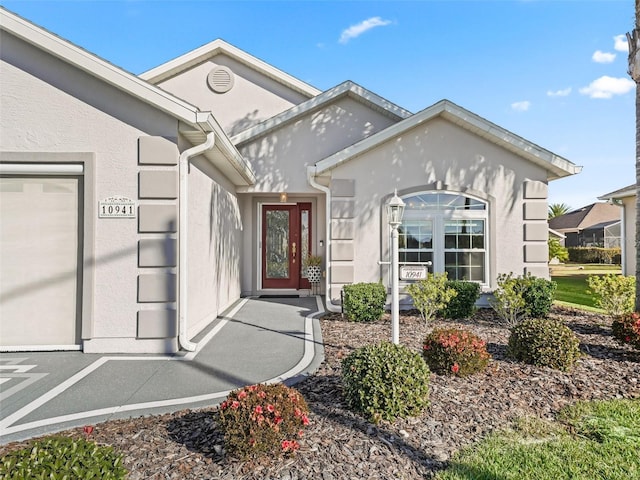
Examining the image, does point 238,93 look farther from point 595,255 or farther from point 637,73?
point 595,255

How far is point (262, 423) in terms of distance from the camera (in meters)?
2.68

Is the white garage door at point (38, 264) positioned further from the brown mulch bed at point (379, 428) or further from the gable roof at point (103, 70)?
the brown mulch bed at point (379, 428)

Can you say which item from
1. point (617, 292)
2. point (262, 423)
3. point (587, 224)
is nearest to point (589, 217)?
point (587, 224)

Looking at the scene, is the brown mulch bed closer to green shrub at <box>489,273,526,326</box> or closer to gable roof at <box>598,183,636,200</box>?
green shrub at <box>489,273,526,326</box>

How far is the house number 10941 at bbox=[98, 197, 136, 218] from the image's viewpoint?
18.0 ft

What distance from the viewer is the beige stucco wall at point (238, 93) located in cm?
1215

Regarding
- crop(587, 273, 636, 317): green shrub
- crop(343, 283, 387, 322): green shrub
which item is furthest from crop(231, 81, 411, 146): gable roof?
crop(587, 273, 636, 317): green shrub

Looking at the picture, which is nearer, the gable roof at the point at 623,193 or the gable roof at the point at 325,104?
the gable roof at the point at 325,104

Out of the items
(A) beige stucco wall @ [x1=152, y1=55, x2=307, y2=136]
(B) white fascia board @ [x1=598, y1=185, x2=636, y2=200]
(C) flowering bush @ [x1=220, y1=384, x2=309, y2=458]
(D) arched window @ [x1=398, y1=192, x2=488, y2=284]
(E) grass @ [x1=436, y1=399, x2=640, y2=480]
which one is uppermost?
(A) beige stucco wall @ [x1=152, y1=55, x2=307, y2=136]

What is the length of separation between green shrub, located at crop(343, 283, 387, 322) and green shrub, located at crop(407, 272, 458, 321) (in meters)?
0.75

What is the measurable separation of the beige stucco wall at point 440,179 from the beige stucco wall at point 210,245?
9.35ft

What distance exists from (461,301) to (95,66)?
7868 mm

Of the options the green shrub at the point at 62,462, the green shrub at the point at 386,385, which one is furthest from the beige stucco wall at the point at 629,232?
the green shrub at the point at 62,462

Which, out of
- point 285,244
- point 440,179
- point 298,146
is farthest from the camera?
point 285,244
